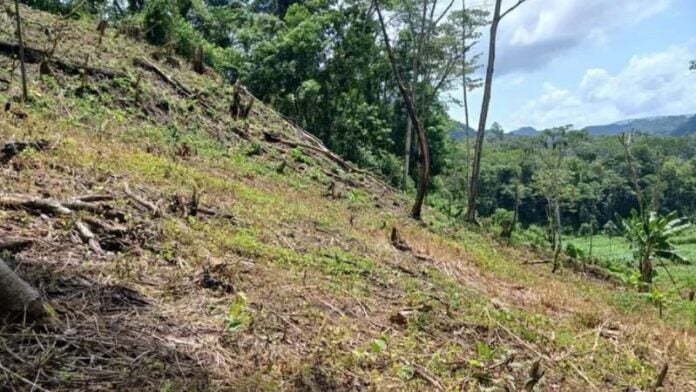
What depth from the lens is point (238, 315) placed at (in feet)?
10.4

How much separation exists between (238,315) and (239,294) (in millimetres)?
191

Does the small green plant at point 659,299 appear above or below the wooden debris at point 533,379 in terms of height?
below

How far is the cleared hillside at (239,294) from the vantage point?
2.64 metres

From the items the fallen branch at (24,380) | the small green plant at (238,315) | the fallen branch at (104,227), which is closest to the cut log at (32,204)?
the fallen branch at (104,227)

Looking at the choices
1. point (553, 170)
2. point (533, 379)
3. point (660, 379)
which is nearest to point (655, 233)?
point (660, 379)

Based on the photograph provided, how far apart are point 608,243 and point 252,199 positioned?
38.1m

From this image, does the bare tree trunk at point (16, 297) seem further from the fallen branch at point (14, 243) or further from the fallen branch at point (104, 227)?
the fallen branch at point (104, 227)

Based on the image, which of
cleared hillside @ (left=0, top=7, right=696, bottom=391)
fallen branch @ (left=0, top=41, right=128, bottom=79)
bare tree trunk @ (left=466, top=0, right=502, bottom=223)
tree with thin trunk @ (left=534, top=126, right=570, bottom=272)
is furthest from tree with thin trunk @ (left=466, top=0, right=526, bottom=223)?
tree with thin trunk @ (left=534, top=126, right=570, bottom=272)

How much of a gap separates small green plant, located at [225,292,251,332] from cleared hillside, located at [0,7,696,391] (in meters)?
0.01

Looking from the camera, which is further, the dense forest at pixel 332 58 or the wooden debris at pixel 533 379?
the dense forest at pixel 332 58

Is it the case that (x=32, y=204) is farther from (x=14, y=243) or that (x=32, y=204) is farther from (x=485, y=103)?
(x=485, y=103)

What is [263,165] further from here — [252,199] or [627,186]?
[627,186]

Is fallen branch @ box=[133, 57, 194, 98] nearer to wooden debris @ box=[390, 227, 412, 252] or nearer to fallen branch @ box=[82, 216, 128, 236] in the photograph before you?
wooden debris @ box=[390, 227, 412, 252]

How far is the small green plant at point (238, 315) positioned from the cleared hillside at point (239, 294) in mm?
12
